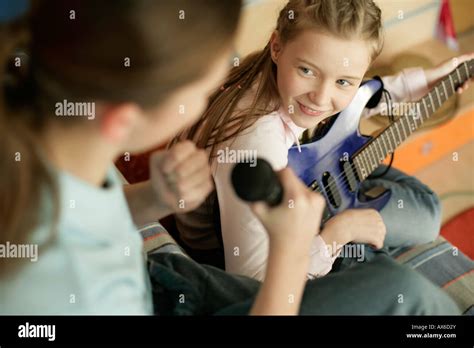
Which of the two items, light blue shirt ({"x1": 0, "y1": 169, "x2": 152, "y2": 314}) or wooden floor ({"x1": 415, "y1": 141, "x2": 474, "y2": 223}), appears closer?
light blue shirt ({"x1": 0, "y1": 169, "x2": 152, "y2": 314})

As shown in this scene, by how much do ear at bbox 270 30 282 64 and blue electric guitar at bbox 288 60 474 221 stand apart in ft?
0.42

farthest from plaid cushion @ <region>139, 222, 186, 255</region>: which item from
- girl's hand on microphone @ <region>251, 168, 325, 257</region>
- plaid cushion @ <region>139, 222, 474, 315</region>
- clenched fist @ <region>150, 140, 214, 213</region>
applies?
girl's hand on microphone @ <region>251, 168, 325, 257</region>

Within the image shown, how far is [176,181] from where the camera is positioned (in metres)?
0.75

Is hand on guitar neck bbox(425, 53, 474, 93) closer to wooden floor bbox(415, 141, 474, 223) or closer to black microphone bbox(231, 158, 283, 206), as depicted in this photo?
wooden floor bbox(415, 141, 474, 223)

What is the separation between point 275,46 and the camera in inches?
35.7

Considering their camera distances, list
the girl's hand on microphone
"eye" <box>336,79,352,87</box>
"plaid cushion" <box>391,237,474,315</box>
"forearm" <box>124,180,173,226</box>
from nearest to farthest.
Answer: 1. the girl's hand on microphone
2. "forearm" <box>124,180,173,226</box>
3. "eye" <box>336,79,352,87</box>
4. "plaid cushion" <box>391,237,474,315</box>

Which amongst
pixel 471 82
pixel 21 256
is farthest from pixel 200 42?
pixel 471 82

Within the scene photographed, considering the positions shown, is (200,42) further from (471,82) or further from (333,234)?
(471,82)

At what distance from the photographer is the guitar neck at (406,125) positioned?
1.01 m

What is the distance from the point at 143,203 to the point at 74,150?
0.61ft

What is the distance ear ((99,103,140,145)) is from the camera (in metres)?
0.61

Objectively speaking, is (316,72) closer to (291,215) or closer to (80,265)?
(291,215)
